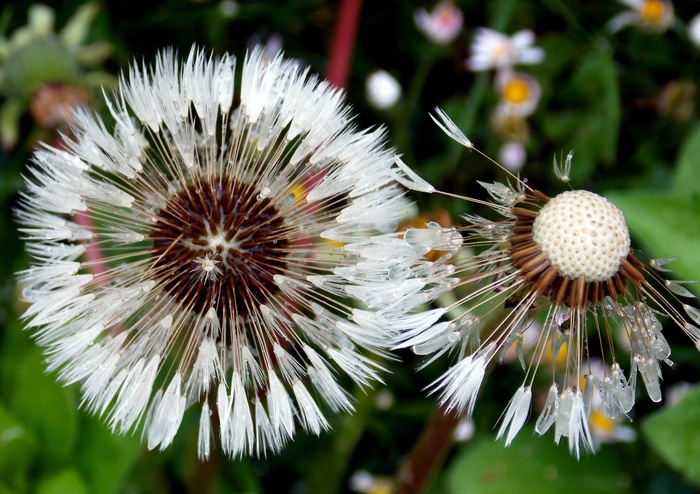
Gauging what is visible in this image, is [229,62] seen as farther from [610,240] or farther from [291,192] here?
[610,240]

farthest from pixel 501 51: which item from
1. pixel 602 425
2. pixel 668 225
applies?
pixel 602 425

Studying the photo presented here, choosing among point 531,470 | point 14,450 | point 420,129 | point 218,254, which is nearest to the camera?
point 218,254

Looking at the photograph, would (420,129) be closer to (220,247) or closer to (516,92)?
(516,92)

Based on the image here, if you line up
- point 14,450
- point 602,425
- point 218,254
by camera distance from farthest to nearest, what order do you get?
point 602,425
point 14,450
point 218,254

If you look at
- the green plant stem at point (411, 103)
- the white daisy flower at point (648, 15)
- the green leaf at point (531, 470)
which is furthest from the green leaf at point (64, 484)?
the white daisy flower at point (648, 15)

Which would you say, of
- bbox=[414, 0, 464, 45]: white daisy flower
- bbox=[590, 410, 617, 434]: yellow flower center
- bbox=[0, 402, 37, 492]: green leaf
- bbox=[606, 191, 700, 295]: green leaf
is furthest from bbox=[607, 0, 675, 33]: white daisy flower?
bbox=[0, 402, 37, 492]: green leaf

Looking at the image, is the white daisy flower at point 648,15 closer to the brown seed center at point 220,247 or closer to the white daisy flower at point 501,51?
the white daisy flower at point 501,51
